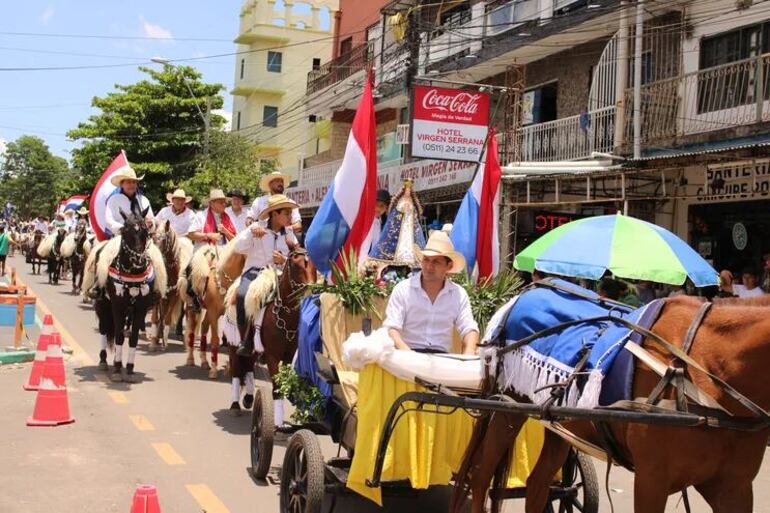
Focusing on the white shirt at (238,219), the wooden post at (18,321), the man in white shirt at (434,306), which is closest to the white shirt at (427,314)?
the man in white shirt at (434,306)

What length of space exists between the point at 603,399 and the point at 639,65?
43.7 feet

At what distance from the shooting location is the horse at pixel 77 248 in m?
24.6

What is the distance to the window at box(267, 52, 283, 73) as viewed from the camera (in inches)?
2082

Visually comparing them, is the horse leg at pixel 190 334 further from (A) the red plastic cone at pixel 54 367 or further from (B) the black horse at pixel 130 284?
(A) the red plastic cone at pixel 54 367

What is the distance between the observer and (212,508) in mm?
6703

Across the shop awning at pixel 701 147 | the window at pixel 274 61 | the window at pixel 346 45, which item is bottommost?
the shop awning at pixel 701 147

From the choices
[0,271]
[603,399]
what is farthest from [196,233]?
[0,271]

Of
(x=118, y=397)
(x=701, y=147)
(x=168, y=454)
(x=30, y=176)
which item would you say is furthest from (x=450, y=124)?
(x=30, y=176)

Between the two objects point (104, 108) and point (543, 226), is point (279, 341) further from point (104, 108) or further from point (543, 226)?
point (104, 108)

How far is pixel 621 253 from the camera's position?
785cm

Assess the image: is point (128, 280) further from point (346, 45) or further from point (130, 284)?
point (346, 45)

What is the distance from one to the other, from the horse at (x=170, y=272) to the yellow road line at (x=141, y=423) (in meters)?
4.62

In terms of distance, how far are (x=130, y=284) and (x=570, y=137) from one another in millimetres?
10922

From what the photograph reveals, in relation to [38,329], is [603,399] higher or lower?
higher
